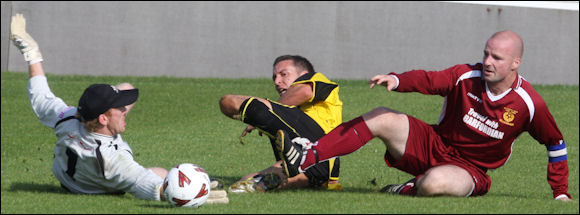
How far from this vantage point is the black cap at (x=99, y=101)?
20.3 ft

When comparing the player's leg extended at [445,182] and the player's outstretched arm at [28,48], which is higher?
the player's outstretched arm at [28,48]

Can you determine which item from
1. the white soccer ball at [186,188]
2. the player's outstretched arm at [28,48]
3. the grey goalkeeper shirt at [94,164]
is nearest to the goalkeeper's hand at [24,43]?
the player's outstretched arm at [28,48]

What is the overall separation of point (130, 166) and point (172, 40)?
18399mm

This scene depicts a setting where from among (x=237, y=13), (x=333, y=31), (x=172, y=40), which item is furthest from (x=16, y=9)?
(x=333, y=31)

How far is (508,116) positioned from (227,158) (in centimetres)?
487

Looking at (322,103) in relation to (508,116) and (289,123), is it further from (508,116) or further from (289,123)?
(508,116)

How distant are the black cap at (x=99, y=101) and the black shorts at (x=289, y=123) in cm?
104

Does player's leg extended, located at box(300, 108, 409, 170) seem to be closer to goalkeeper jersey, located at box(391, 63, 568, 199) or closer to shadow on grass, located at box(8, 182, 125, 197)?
goalkeeper jersey, located at box(391, 63, 568, 199)

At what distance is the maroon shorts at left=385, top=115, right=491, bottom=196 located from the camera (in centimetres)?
660

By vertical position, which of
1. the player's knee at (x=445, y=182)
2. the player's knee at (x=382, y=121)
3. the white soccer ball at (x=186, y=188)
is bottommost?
the player's knee at (x=445, y=182)

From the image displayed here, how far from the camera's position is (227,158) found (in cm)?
1045

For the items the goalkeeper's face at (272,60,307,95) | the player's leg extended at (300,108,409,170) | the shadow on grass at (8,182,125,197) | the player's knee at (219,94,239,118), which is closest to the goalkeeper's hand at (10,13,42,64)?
the shadow on grass at (8,182,125,197)

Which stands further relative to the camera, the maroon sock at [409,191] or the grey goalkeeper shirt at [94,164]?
the maroon sock at [409,191]

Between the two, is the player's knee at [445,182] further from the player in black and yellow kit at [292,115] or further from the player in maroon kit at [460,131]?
the player in black and yellow kit at [292,115]
